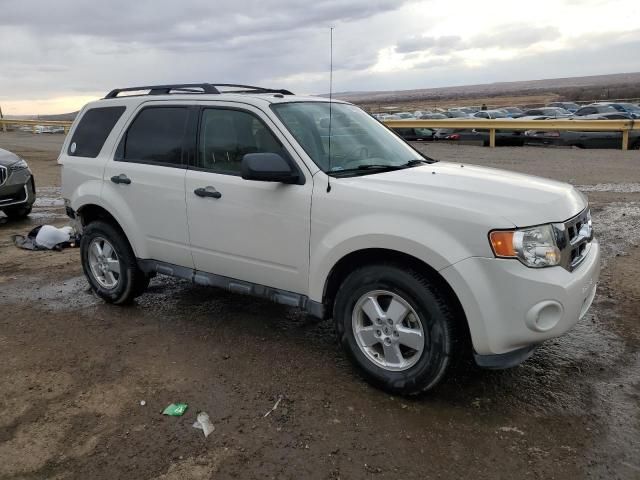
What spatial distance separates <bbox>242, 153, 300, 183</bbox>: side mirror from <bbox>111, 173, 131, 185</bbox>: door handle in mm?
1583

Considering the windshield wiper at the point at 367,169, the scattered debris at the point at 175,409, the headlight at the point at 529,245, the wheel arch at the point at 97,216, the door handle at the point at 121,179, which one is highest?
the windshield wiper at the point at 367,169

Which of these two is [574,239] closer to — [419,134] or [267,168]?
[267,168]

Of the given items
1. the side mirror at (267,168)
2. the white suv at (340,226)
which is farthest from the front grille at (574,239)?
the side mirror at (267,168)

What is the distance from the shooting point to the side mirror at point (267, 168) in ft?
11.9

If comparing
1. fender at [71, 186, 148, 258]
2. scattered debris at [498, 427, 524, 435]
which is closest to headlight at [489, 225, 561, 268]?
scattered debris at [498, 427, 524, 435]

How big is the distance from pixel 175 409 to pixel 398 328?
1461 millimetres

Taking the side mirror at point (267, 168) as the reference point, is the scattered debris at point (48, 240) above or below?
below

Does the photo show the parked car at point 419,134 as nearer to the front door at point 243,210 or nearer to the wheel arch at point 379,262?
the front door at point 243,210

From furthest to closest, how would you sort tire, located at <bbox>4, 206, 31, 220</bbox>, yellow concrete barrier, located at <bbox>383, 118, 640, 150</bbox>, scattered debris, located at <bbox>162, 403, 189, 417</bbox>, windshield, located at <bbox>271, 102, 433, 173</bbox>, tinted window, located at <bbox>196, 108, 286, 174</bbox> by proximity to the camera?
1. yellow concrete barrier, located at <bbox>383, 118, 640, 150</bbox>
2. tire, located at <bbox>4, 206, 31, 220</bbox>
3. tinted window, located at <bbox>196, 108, 286, 174</bbox>
4. windshield, located at <bbox>271, 102, 433, 173</bbox>
5. scattered debris, located at <bbox>162, 403, 189, 417</bbox>

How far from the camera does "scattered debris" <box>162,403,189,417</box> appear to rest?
3.45 m

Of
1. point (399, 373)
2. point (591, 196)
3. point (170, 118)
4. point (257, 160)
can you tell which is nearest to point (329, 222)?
point (257, 160)

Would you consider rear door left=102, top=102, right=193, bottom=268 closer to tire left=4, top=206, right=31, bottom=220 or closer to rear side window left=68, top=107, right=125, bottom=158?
rear side window left=68, top=107, right=125, bottom=158

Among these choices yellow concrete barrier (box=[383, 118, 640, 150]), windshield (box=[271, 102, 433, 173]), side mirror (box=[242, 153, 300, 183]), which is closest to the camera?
side mirror (box=[242, 153, 300, 183])

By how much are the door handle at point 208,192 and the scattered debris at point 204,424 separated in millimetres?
1572
